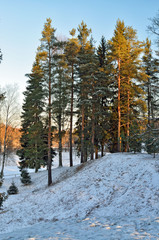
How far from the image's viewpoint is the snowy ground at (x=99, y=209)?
6.32 metres

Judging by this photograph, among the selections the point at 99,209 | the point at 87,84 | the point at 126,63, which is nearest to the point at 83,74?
the point at 87,84

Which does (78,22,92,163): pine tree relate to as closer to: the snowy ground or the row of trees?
the row of trees

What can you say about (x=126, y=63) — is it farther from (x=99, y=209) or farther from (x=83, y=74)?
(x=99, y=209)

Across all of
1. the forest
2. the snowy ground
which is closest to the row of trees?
the forest

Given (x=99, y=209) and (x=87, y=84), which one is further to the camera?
(x=87, y=84)

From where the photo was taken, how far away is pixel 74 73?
21797 millimetres

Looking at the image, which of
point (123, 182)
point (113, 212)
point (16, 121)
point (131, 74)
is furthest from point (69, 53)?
point (113, 212)

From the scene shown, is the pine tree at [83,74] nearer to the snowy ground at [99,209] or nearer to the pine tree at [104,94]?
the pine tree at [104,94]

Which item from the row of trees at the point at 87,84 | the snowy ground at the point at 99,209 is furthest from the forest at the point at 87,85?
the snowy ground at the point at 99,209

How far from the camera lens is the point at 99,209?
9.20m

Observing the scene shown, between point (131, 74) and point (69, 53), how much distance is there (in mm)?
7855

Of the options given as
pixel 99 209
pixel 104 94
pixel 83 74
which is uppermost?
pixel 83 74

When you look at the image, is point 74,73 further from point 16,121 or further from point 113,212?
point 113,212

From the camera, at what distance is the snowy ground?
6.32m
